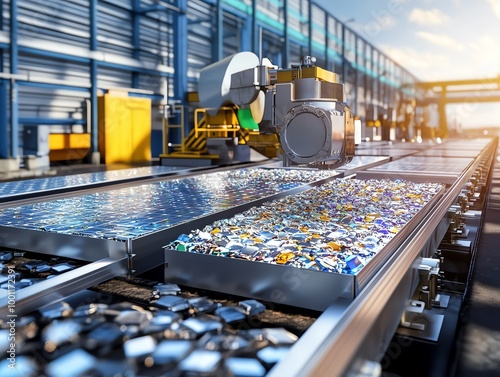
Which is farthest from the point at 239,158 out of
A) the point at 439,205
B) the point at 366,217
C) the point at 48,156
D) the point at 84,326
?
the point at 84,326

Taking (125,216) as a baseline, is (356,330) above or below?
below

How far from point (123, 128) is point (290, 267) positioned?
30.3ft

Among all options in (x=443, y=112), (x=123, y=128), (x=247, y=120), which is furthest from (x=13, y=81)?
(x=443, y=112)

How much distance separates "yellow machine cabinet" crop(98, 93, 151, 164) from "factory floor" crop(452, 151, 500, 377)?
831 centimetres

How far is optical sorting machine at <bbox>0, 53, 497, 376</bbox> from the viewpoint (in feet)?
4.11

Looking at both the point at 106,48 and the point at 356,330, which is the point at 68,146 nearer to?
the point at 106,48

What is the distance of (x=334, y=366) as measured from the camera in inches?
39.5

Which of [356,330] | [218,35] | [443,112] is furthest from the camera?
[443,112]

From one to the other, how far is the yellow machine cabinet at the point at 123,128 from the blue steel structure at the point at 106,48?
0.20 metres

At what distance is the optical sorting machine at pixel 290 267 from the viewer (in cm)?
125

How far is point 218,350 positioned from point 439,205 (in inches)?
84.9

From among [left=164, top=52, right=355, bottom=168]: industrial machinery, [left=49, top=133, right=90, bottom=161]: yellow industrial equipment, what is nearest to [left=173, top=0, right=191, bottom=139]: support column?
[left=49, top=133, right=90, bottom=161]: yellow industrial equipment

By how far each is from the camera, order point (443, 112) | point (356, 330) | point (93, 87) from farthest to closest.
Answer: point (443, 112), point (93, 87), point (356, 330)

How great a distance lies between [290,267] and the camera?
1.49 m
